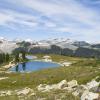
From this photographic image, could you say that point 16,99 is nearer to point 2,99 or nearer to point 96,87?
point 2,99

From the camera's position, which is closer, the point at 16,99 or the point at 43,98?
the point at 43,98

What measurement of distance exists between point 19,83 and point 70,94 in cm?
4819

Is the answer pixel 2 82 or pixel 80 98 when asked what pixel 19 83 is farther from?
pixel 80 98

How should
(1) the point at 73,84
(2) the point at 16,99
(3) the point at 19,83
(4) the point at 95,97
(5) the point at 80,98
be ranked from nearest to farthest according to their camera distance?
(4) the point at 95,97 → (5) the point at 80,98 → (2) the point at 16,99 → (1) the point at 73,84 → (3) the point at 19,83

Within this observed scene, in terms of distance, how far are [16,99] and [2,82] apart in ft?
161

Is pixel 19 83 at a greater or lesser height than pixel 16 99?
lesser

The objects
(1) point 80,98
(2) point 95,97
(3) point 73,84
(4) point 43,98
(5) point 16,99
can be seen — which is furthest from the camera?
(3) point 73,84

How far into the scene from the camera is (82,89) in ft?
104

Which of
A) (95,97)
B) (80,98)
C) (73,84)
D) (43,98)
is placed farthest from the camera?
(73,84)

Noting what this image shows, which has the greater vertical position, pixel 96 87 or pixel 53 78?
pixel 96 87

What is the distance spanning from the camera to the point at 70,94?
30.3 metres

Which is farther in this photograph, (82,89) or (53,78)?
(53,78)

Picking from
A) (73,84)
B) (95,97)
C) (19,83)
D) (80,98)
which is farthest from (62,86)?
(19,83)

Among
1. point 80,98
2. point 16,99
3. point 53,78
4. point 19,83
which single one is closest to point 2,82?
point 19,83
